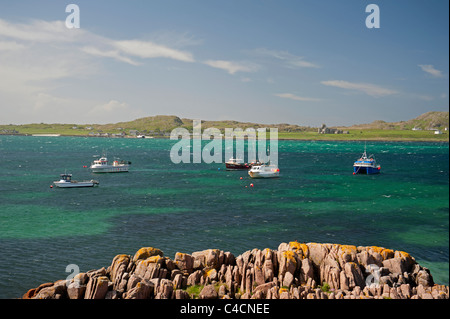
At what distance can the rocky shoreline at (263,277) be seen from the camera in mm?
26609

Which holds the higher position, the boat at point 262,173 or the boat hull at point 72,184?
the boat at point 262,173

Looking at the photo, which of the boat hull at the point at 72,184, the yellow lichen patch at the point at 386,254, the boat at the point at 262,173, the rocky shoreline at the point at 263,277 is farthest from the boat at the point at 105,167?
the yellow lichen patch at the point at 386,254

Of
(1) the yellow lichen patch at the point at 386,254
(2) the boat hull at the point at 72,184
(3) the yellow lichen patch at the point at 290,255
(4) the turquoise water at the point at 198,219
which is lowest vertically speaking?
(4) the turquoise water at the point at 198,219

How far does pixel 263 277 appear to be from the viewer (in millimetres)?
28828

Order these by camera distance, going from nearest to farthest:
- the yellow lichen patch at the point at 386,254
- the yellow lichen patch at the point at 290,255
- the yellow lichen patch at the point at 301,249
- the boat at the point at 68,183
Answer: the yellow lichen patch at the point at 290,255 < the yellow lichen patch at the point at 301,249 < the yellow lichen patch at the point at 386,254 < the boat at the point at 68,183

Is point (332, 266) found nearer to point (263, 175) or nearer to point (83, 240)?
point (83, 240)

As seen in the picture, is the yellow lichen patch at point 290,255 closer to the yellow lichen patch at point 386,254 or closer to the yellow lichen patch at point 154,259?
the yellow lichen patch at point 386,254

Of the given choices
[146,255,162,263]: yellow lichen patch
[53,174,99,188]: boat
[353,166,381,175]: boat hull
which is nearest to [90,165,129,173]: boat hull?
[53,174,99,188]: boat

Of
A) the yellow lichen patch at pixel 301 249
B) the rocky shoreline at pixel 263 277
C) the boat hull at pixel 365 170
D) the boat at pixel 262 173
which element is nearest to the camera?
the rocky shoreline at pixel 263 277

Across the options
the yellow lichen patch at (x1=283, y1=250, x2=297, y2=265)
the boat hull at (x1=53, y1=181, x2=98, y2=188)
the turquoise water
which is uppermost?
the yellow lichen patch at (x1=283, y1=250, x2=297, y2=265)

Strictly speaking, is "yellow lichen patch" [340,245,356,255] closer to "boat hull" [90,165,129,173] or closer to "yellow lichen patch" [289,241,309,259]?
"yellow lichen patch" [289,241,309,259]

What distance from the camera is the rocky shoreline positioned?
2661 cm

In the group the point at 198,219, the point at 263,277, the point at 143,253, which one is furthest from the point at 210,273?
the point at 198,219

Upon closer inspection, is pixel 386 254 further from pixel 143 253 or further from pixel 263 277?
pixel 143 253
